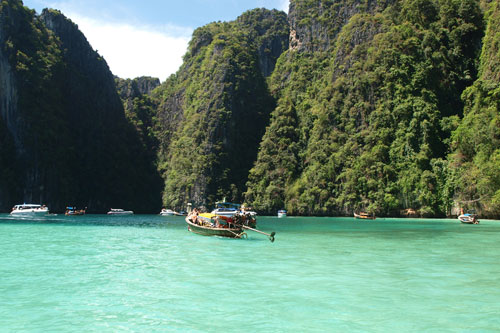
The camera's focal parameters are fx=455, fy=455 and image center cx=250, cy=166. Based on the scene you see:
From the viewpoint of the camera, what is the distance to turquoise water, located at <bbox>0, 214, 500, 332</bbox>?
11.6m

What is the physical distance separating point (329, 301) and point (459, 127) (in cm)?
6314

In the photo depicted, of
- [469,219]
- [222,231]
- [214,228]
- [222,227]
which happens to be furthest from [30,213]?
[469,219]

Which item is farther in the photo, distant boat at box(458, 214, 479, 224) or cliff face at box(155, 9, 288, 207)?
cliff face at box(155, 9, 288, 207)

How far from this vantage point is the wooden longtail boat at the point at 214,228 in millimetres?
34875

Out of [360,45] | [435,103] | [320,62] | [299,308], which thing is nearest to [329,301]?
[299,308]

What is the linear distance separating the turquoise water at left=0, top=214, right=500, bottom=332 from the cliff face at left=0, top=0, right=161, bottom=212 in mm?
87447

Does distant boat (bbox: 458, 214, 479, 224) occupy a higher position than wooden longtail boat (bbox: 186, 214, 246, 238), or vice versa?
distant boat (bbox: 458, 214, 479, 224)

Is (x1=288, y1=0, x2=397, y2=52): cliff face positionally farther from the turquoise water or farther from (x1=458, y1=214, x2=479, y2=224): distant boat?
the turquoise water

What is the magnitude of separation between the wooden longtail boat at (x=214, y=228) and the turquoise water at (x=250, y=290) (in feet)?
27.8

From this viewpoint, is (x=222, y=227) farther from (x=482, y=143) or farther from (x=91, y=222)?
(x=482, y=143)

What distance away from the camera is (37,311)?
12492mm

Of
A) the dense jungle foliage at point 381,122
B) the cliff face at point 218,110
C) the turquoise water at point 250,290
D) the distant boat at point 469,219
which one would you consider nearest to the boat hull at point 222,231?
the turquoise water at point 250,290

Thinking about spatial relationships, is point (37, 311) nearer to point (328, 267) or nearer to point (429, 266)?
point (328, 267)

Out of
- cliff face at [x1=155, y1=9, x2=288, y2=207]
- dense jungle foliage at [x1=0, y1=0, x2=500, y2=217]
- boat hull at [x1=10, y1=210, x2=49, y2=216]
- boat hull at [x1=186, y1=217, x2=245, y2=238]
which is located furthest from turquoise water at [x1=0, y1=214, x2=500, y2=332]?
cliff face at [x1=155, y1=9, x2=288, y2=207]
